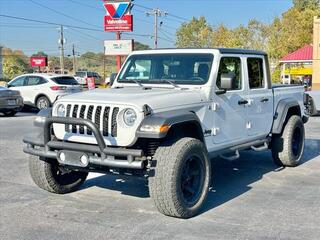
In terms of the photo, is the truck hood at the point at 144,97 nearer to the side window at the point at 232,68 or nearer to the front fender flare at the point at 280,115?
the side window at the point at 232,68

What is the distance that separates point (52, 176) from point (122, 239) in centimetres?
187

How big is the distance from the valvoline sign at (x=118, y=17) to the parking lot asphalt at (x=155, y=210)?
288 inches

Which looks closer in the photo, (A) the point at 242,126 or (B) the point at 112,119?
(B) the point at 112,119

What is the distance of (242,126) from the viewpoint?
21.9 ft

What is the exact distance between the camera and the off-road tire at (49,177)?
595cm

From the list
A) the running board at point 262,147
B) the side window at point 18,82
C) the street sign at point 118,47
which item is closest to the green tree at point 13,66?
the side window at point 18,82

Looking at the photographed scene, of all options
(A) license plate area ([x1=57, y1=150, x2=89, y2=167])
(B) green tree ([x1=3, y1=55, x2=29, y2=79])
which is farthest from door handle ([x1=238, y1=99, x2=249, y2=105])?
(B) green tree ([x1=3, y1=55, x2=29, y2=79])

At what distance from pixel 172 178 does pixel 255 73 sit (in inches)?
121

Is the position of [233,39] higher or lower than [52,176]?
higher

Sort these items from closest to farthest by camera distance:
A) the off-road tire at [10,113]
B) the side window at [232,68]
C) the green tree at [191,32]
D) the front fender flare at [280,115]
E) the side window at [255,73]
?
the side window at [232,68] < the side window at [255,73] < the front fender flare at [280,115] < the off-road tire at [10,113] < the green tree at [191,32]

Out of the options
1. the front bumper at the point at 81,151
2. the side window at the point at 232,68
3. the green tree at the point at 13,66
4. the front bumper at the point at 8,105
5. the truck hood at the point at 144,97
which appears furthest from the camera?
the green tree at the point at 13,66

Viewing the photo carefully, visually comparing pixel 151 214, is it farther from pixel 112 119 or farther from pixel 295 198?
pixel 295 198

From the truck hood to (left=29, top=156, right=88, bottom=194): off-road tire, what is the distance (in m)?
0.92

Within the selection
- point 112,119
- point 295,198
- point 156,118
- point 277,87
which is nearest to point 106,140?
point 112,119
